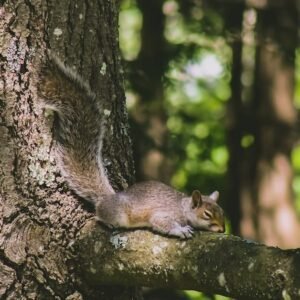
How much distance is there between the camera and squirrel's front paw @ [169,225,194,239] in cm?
249

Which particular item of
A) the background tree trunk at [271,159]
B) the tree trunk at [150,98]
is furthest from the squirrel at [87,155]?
the background tree trunk at [271,159]

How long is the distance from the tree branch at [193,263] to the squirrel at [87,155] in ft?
0.39

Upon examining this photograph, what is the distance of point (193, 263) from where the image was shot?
2264 millimetres

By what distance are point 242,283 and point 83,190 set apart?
88 centimetres

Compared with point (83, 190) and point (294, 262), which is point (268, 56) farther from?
point (294, 262)

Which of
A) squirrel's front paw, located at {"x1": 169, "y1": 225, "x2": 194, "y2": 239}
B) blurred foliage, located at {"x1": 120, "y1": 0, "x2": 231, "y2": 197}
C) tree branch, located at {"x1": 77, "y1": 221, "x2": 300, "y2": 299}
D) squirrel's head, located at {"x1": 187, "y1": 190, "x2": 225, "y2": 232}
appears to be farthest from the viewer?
blurred foliage, located at {"x1": 120, "y1": 0, "x2": 231, "y2": 197}

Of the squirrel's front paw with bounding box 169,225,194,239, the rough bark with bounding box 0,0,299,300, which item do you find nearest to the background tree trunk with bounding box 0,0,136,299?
the rough bark with bounding box 0,0,299,300

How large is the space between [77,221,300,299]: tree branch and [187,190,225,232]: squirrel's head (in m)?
0.72

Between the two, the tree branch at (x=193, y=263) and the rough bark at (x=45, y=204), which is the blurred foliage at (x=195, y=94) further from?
the tree branch at (x=193, y=263)

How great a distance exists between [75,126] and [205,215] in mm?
815

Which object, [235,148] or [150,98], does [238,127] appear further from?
[150,98]

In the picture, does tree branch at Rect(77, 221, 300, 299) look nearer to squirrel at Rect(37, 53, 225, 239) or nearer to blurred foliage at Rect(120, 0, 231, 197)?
squirrel at Rect(37, 53, 225, 239)

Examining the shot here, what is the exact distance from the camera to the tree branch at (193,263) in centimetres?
204

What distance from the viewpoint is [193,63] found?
4969 millimetres
